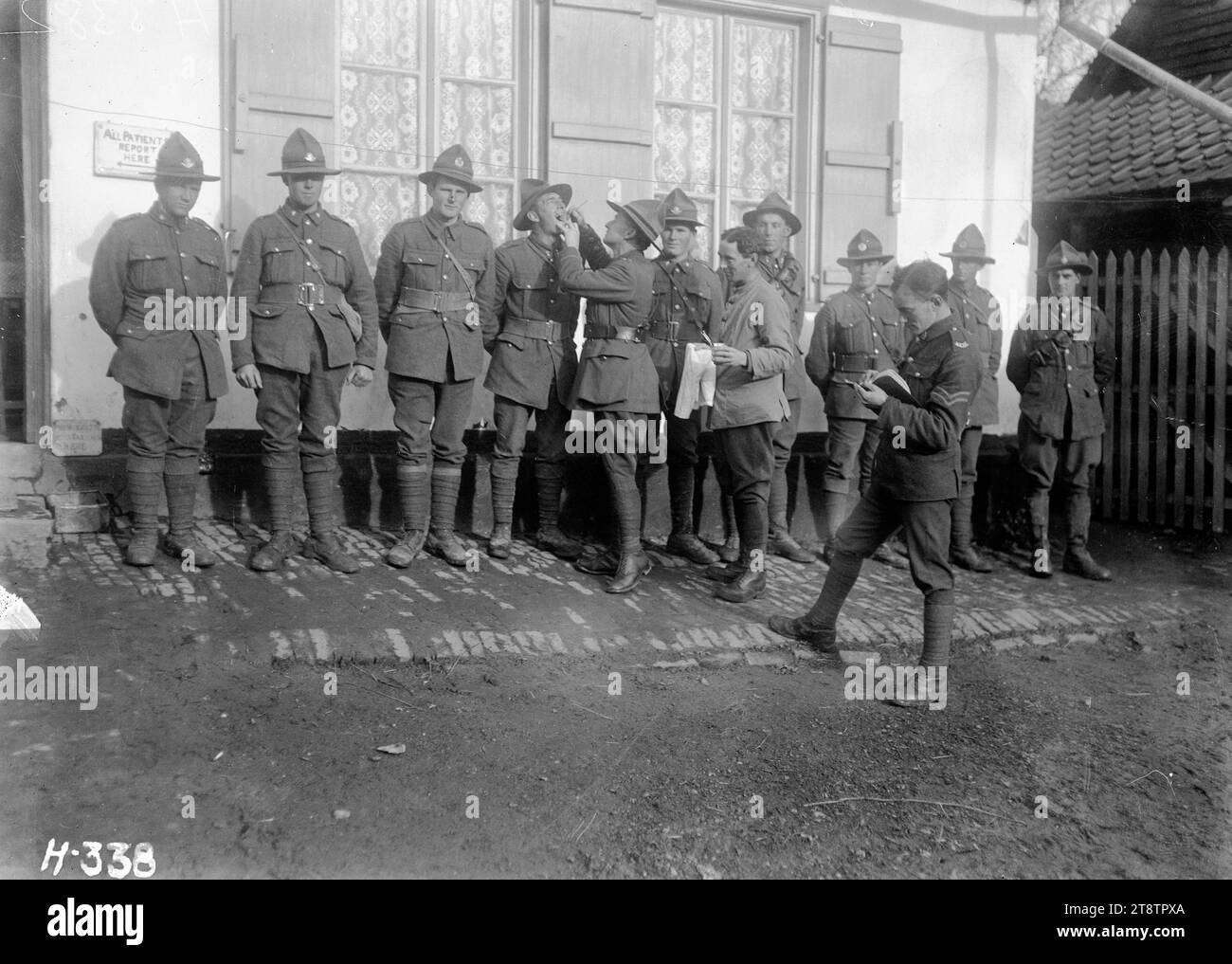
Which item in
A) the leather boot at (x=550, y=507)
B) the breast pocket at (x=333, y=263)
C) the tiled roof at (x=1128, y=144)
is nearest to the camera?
the breast pocket at (x=333, y=263)

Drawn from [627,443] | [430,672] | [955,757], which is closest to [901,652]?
[955,757]

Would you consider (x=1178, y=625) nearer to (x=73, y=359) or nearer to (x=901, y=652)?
(x=901, y=652)

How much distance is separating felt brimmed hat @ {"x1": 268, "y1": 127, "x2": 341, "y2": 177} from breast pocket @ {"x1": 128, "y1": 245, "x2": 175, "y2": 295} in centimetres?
75

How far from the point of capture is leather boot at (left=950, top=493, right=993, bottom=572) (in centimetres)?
788

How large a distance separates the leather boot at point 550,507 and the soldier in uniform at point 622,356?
543mm

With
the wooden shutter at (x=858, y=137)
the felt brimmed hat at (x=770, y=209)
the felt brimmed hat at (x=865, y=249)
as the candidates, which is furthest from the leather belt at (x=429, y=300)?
the wooden shutter at (x=858, y=137)

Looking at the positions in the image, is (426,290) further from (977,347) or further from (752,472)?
(977,347)

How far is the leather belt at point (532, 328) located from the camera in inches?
271

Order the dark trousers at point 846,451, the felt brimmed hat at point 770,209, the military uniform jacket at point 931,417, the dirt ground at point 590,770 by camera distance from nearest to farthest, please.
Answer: the dirt ground at point 590,770 → the military uniform jacket at point 931,417 → the felt brimmed hat at point 770,209 → the dark trousers at point 846,451

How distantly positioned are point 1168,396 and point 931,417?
486 centimetres

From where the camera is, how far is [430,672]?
4945mm

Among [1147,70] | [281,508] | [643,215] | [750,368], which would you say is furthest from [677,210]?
[1147,70]

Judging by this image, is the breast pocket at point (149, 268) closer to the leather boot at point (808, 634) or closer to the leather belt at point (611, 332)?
the leather belt at point (611, 332)
